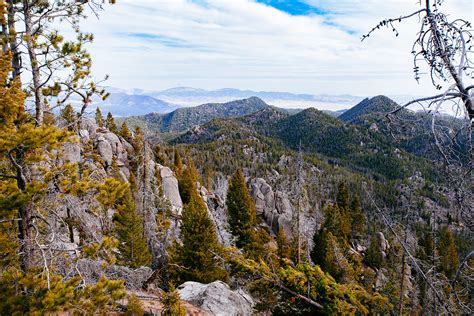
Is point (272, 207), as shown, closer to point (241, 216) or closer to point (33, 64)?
point (241, 216)

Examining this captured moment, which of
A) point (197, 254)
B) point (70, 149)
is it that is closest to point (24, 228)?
point (70, 149)

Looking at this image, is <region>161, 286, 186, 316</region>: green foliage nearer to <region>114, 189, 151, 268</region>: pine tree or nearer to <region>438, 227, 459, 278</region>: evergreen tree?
<region>114, 189, 151, 268</region>: pine tree

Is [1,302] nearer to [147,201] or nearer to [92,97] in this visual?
[92,97]

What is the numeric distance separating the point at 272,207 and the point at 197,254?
38595mm

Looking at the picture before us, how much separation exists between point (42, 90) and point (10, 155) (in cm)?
204

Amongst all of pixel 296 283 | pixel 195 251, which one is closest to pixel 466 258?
pixel 296 283

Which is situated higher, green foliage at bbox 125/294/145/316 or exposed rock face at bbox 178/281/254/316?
green foliage at bbox 125/294/145/316

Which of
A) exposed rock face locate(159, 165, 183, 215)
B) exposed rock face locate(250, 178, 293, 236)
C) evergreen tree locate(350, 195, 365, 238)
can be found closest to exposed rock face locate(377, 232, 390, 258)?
evergreen tree locate(350, 195, 365, 238)

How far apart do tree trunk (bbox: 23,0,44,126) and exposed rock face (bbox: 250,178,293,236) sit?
4760cm

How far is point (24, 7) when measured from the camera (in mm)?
7508

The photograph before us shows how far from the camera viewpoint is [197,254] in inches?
838

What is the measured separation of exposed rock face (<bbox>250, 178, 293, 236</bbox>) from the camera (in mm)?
54469

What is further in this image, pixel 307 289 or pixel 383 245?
pixel 383 245

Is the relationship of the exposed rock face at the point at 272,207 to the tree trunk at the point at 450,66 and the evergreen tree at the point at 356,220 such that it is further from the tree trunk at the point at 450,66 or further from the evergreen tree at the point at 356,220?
the tree trunk at the point at 450,66
